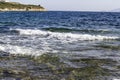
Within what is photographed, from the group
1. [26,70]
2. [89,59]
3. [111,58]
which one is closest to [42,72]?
[26,70]

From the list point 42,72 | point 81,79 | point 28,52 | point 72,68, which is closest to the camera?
point 81,79

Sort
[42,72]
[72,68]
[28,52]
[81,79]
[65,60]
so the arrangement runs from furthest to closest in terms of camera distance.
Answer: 1. [28,52]
2. [65,60]
3. [72,68]
4. [42,72]
5. [81,79]

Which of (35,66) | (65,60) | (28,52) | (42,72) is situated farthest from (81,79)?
(28,52)

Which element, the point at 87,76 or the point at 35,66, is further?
the point at 35,66

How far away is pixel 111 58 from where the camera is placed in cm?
1686

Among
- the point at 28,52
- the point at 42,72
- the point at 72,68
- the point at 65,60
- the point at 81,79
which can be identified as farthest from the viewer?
the point at 28,52

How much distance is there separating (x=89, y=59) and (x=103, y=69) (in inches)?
97.7

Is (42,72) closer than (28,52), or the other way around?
(42,72)

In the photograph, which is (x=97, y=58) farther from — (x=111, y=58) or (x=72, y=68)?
(x=72, y=68)

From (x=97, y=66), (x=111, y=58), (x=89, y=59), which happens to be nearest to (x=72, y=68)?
(x=97, y=66)

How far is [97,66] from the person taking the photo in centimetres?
1469

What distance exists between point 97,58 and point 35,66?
4.01 m

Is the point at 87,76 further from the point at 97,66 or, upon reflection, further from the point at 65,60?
the point at 65,60

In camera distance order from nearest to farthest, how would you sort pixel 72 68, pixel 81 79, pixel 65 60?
pixel 81 79 < pixel 72 68 < pixel 65 60
